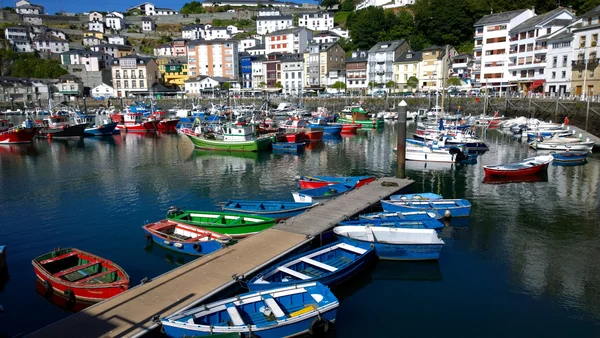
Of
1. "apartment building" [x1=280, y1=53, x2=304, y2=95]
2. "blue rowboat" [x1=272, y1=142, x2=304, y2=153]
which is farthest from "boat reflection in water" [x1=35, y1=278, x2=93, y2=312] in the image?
"apartment building" [x1=280, y1=53, x2=304, y2=95]

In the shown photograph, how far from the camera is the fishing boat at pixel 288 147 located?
137 feet

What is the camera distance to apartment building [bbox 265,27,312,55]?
105375 millimetres

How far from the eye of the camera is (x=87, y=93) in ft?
359

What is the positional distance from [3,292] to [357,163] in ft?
84.0

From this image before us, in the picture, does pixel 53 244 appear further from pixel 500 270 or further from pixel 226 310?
pixel 500 270

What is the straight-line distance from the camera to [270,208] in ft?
66.3

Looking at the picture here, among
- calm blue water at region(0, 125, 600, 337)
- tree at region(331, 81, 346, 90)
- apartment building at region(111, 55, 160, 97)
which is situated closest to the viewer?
calm blue water at region(0, 125, 600, 337)

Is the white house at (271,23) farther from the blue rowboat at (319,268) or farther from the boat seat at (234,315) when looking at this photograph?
the boat seat at (234,315)

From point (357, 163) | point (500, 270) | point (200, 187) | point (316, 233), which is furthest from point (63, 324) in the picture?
point (357, 163)

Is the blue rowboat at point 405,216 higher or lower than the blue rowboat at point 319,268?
higher

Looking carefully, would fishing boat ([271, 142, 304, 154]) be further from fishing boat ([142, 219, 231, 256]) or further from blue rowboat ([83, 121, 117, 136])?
blue rowboat ([83, 121, 117, 136])

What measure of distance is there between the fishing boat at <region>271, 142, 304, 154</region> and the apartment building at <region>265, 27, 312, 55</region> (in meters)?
68.4

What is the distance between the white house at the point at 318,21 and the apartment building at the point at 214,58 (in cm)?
3218

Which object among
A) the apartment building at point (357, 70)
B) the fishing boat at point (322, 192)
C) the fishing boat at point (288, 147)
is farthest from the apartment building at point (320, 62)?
the fishing boat at point (322, 192)
